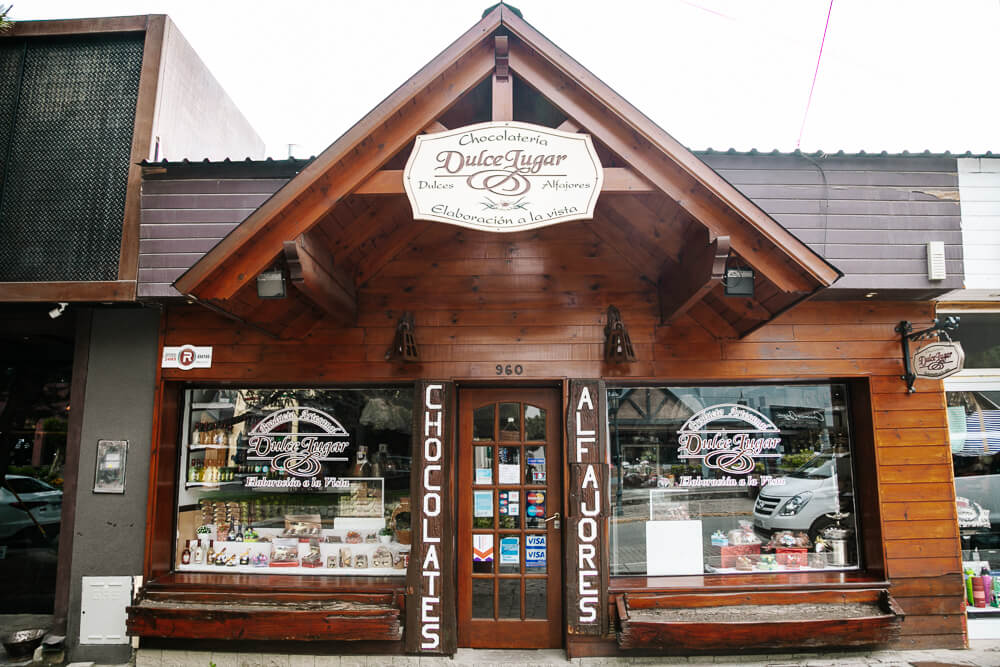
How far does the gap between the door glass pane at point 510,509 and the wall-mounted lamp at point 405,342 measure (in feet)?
5.08

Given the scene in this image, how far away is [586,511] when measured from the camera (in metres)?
5.42

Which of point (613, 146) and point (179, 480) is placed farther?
point (179, 480)

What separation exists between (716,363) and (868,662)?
9.46 ft

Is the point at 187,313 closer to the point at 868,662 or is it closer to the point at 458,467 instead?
the point at 458,467

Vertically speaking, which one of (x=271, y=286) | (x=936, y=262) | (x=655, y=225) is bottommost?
(x=271, y=286)

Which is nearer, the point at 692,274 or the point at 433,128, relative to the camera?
the point at 433,128

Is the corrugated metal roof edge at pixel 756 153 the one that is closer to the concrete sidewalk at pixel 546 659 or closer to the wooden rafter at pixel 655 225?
the wooden rafter at pixel 655 225

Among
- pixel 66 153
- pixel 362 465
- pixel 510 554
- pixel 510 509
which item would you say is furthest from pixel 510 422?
pixel 66 153

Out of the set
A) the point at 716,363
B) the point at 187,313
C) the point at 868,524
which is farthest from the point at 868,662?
the point at 187,313

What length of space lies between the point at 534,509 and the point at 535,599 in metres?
0.80

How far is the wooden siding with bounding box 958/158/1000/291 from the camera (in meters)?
5.72

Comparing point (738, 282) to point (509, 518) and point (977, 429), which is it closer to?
point (509, 518)

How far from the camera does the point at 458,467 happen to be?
571cm

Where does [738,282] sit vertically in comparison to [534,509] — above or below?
above
